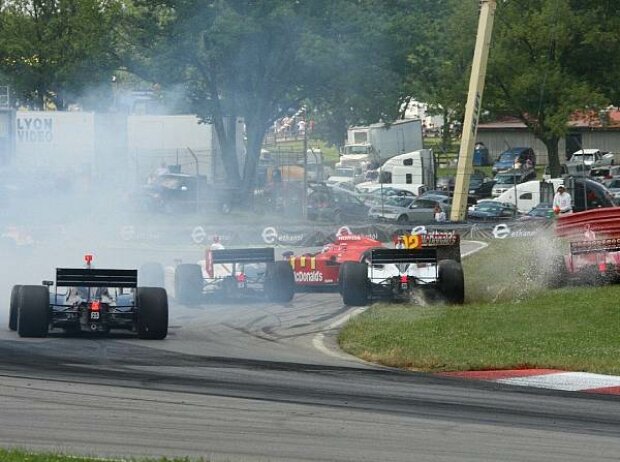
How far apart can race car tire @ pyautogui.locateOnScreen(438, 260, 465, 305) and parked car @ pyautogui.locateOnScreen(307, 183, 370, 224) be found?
71.4 ft

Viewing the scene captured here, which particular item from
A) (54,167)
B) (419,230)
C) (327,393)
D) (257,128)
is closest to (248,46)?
(257,128)

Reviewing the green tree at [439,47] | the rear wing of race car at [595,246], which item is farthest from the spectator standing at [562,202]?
the green tree at [439,47]

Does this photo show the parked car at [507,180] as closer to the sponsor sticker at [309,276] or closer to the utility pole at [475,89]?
the utility pole at [475,89]

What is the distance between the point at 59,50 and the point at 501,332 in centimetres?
3717

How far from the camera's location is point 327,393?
12.6 meters

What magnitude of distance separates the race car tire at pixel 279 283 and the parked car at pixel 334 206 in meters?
20.4

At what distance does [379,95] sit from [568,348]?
34.7 meters

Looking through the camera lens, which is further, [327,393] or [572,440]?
[327,393]

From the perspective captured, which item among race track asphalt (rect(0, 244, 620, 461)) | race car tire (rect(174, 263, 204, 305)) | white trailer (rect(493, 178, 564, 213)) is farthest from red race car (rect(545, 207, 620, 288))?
white trailer (rect(493, 178, 564, 213))

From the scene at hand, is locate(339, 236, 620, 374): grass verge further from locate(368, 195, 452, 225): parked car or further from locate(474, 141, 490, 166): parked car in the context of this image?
locate(474, 141, 490, 166): parked car

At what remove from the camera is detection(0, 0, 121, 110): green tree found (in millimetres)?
47125

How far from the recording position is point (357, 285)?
74.0 ft

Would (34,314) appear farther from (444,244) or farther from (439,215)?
(439,215)

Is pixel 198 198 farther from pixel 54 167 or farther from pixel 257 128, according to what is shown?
pixel 54 167
